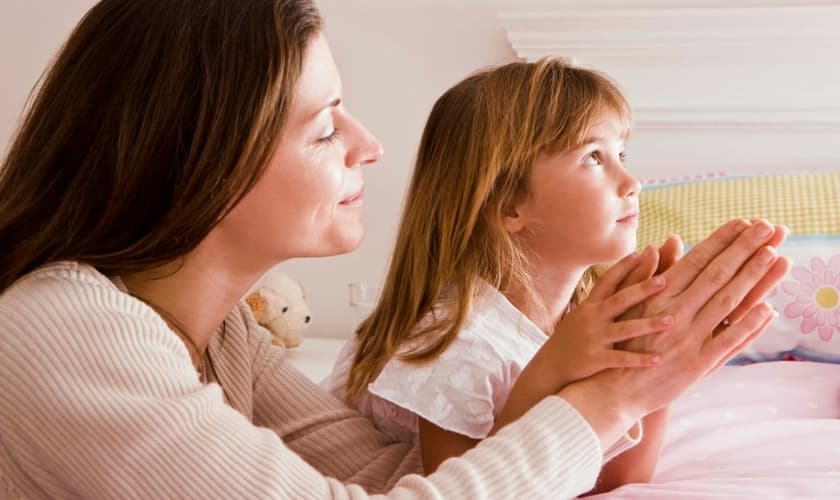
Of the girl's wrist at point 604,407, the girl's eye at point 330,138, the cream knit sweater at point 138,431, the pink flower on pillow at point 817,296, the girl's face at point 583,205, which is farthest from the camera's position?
the pink flower on pillow at point 817,296

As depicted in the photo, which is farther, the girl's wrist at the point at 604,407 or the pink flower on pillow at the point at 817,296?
the pink flower on pillow at the point at 817,296

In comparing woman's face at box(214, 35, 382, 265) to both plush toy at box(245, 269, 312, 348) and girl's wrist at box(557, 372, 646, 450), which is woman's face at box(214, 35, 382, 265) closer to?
girl's wrist at box(557, 372, 646, 450)

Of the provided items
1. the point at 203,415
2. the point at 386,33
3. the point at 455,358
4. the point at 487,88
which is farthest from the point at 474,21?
the point at 203,415

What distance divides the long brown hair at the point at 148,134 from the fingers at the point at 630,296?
1.18ft

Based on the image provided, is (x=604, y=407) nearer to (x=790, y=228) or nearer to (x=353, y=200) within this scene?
(x=353, y=200)

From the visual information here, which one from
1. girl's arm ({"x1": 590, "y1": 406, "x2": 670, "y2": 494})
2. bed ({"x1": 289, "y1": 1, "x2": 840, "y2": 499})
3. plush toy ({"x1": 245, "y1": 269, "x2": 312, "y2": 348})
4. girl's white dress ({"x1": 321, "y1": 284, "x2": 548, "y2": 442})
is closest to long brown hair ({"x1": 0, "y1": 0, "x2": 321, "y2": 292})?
girl's white dress ({"x1": 321, "y1": 284, "x2": 548, "y2": 442})

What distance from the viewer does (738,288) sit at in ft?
3.40

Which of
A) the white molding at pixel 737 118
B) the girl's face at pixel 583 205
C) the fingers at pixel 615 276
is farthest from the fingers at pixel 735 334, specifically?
the white molding at pixel 737 118

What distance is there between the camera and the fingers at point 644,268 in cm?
111

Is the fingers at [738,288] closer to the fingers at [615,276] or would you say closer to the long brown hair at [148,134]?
the fingers at [615,276]

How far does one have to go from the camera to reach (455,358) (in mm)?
1286

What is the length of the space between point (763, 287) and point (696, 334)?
8 centimetres

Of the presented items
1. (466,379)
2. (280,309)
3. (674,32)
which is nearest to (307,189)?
(466,379)

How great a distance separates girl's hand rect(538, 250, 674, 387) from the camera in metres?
1.04
